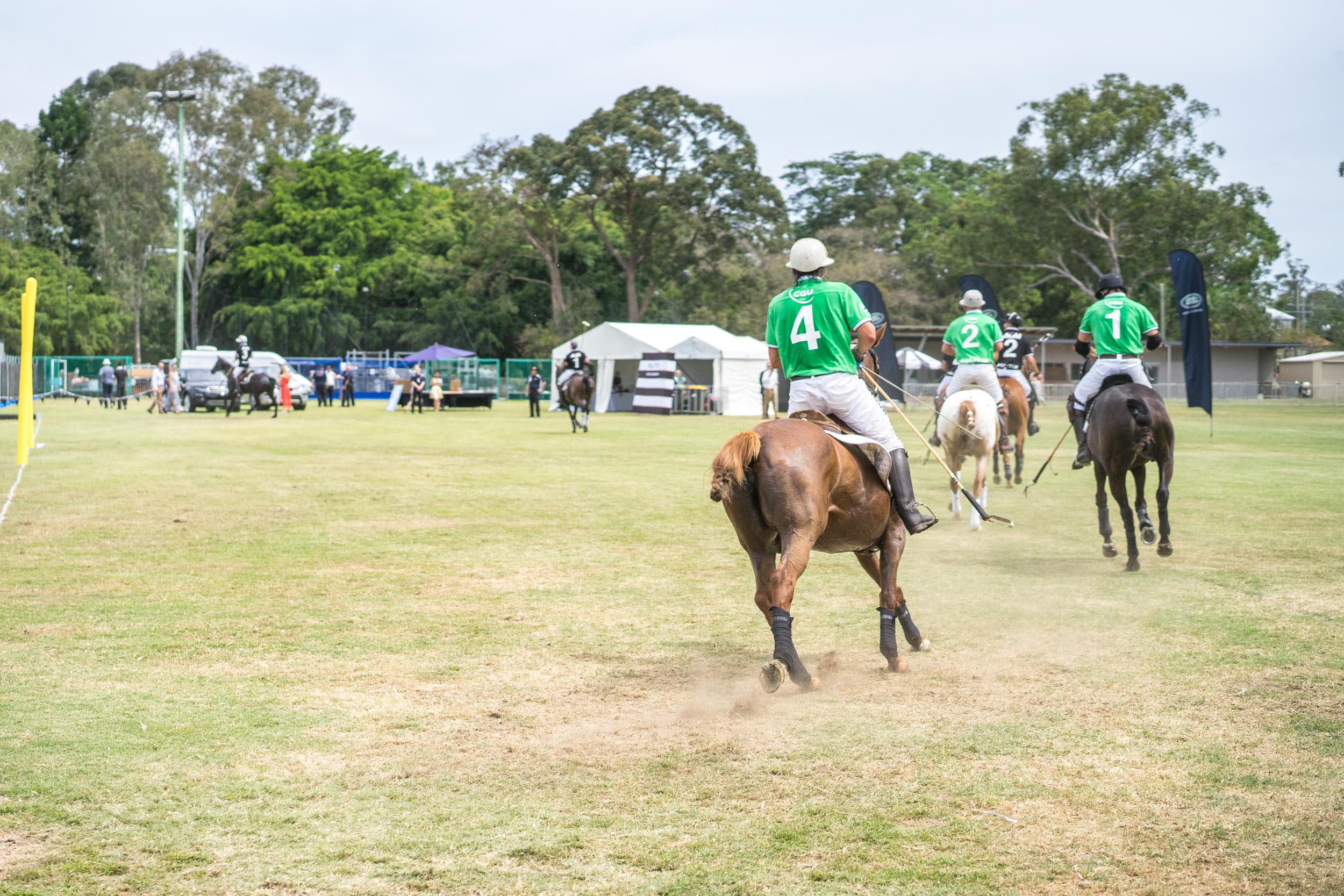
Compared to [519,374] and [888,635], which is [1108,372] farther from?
[519,374]

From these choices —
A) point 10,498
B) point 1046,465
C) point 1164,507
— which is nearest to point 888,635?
point 1164,507

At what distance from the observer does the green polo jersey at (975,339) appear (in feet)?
45.3

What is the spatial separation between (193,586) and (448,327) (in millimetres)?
64611

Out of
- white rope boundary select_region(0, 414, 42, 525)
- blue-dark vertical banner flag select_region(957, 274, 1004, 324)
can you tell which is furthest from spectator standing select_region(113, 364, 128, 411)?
blue-dark vertical banner flag select_region(957, 274, 1004, 324)

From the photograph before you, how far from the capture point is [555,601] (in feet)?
29.0

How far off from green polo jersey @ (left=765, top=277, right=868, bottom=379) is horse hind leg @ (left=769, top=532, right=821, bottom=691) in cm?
110

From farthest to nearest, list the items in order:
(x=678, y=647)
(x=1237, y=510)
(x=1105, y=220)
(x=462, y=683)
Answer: (x=1105, y=220) < (x=1237, y=510) < (x=678, y=647) < (x=462, y=683)

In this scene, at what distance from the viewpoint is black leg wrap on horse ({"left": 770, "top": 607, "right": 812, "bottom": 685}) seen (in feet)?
19.5

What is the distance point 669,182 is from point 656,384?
816 inches

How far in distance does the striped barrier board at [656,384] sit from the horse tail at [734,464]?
3927 centimetres

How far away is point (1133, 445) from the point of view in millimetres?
10344

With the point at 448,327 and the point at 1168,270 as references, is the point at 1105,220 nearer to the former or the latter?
the point at 1168,270

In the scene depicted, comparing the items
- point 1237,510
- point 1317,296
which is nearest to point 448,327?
point 1237,510

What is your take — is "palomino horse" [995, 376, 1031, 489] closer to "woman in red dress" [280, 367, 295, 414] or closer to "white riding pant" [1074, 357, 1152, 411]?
"white riding pant" [1074, 357, 1152, 411]
